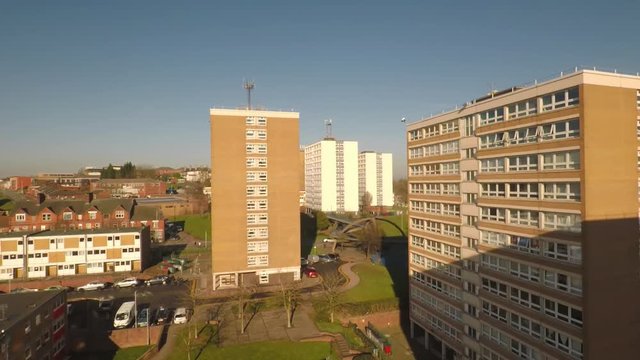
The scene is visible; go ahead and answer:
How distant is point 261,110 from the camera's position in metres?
48.8

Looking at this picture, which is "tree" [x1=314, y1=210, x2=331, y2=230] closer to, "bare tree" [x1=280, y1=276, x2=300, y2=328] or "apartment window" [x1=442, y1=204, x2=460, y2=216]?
"bare tree" [x1=280, y1=276, x2=300, y2=328]

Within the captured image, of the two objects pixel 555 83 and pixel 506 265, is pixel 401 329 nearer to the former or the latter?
pixel 506 265

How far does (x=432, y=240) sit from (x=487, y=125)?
40.4 ft

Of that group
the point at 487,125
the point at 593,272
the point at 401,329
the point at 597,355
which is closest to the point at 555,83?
the point at 487,125

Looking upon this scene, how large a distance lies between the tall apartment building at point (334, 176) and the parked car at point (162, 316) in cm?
8559

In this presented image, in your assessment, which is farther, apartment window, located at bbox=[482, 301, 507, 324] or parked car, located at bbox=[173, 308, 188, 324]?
parked car, located at bbox=[173, 308, 188, 324]

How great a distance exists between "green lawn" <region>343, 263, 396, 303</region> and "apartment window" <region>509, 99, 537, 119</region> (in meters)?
25.7

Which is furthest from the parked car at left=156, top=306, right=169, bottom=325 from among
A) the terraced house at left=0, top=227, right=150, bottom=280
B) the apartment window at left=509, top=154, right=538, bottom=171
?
the apartment window at left=509, top=154, right=538, bottom=171

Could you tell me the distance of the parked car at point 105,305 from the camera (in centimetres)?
4056

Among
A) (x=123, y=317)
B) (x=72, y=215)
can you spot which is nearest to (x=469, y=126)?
(x=123, y=317)

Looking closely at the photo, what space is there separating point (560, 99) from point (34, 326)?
3772 centimetres

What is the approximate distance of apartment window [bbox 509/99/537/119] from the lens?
24.1 metres

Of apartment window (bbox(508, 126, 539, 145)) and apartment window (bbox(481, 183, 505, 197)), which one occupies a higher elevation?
apartment window (bbox(508, 126, 539, 145))

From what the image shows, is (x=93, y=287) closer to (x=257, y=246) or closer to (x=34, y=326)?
(x=257, y=246)
